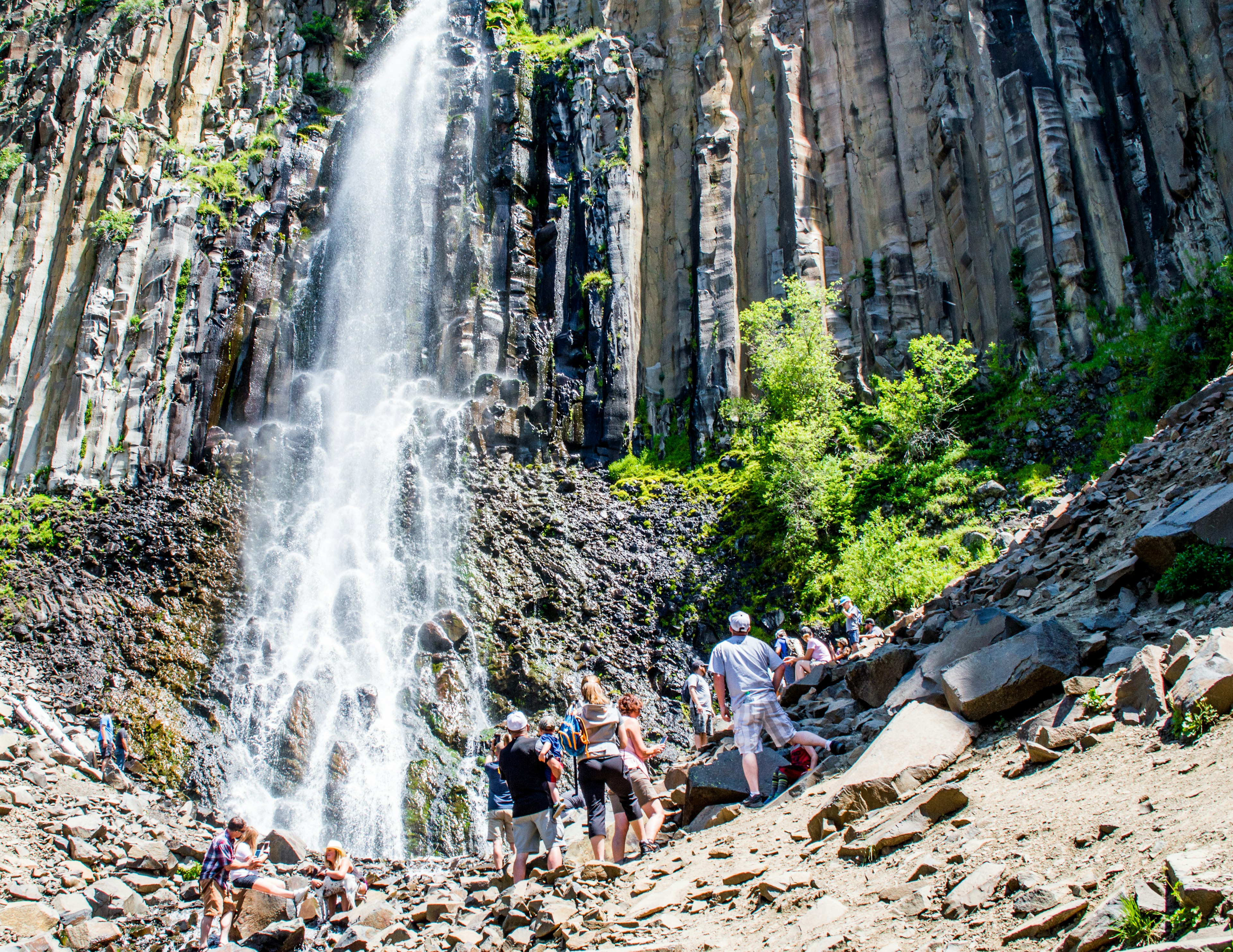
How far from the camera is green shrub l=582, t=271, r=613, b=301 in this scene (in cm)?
2823

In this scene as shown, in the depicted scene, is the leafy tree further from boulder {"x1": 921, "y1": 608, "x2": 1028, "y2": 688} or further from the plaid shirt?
the plaid shirt

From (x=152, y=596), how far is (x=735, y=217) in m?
20.5

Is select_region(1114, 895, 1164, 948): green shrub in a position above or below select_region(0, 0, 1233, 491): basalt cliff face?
below

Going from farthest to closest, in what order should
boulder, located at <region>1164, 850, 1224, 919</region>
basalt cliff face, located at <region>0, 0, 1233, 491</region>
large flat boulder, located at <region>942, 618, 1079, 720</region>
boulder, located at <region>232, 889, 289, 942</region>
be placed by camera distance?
1. basalt cliff face, located at <region>0, 0, 1233, 491</region>
2. boulder, located at <region>232, 889, 289, 942</region>
3. large flat boulder, located at <region>942, 618, 1079, 720</region>
4. boulder, located at <region>1164, 850, 1224, 919</region>

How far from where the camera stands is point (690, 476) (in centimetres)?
2508

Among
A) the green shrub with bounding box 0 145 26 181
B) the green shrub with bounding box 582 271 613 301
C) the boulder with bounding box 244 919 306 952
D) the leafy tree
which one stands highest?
the green shrub with bounding box 0 145 26 181

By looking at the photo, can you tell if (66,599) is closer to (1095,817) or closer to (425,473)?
(425,473)

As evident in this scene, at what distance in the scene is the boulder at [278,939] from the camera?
9.43m

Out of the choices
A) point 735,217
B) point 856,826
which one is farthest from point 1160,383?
point 856,826

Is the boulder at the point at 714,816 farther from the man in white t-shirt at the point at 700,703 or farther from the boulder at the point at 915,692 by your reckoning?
the man in white t-shirt at the point at 700,703

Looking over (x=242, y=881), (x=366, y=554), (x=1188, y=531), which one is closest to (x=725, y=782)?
(x=1188, y=531)

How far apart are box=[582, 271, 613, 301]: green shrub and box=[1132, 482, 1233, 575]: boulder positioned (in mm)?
21590

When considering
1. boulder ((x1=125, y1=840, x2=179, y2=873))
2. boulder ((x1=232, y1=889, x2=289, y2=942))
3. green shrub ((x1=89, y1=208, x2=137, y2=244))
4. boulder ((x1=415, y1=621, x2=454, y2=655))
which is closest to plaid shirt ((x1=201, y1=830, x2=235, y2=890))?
boulder ((x1=232, y1=889, x2=289, y2=942))

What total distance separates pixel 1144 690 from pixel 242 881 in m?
9.60
